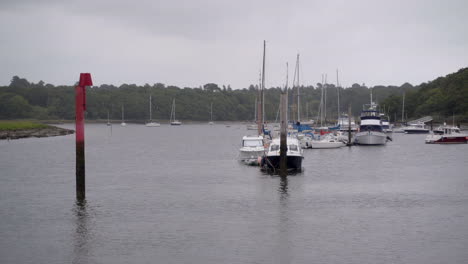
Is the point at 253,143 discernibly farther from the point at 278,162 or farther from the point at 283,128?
the point at 283,128

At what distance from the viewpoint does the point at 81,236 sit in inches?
1062

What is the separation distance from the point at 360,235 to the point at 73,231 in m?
13.6

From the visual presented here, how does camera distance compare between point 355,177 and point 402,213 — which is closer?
point 402,213

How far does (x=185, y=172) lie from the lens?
2192 inches

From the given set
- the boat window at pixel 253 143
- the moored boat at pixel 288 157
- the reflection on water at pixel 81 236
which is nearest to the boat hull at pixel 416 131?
the boat window at pixel 253 143

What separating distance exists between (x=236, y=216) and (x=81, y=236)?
27.9 feet

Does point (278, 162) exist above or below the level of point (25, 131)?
below

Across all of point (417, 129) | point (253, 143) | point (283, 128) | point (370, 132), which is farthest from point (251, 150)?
point (417, 129)

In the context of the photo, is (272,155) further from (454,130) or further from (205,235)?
(454,130)

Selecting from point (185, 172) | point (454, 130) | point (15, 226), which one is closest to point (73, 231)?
point (15, 226)

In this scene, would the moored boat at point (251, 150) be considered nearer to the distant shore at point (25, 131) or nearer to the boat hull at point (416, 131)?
the distant shore at point (25, 131)

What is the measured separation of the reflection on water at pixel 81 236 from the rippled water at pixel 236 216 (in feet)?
0.16

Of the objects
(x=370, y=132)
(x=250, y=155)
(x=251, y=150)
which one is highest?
(x=370, y=132)

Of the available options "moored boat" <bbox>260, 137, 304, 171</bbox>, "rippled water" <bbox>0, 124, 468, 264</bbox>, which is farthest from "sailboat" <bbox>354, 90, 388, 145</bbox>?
"moored boat" <bbox>260, 137, 304, 171</bbox>
